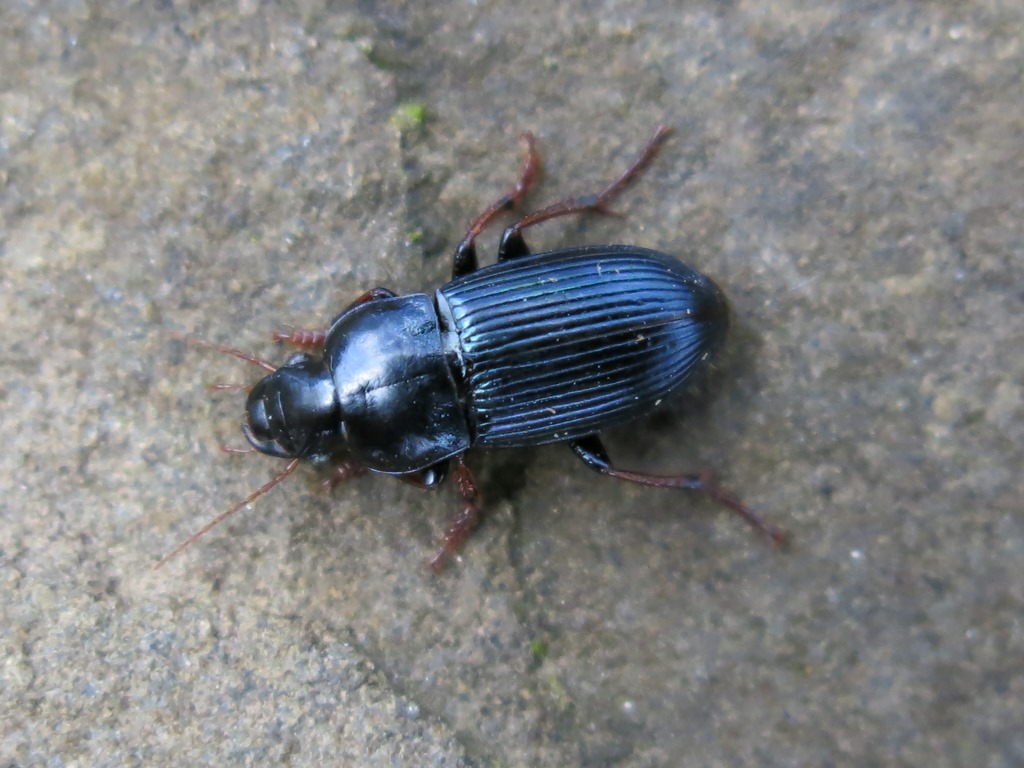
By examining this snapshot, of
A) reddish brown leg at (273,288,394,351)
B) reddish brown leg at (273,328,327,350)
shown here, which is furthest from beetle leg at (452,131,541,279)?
reddish brown leg at (273,328,327,350)

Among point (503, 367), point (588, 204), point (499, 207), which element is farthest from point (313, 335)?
point (588, 204)

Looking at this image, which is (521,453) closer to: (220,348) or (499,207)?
(499,207)

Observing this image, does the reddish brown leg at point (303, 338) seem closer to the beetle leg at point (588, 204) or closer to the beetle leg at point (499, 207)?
the beetle leg at point (499, 207)

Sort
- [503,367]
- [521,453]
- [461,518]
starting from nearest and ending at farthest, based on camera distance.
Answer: [503,367]
[461,518]
[521,453]

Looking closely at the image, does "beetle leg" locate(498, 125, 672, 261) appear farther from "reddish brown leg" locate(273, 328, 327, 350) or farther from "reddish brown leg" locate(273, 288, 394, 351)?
"reddish brown leg" locate(273, 328, 327, 350)

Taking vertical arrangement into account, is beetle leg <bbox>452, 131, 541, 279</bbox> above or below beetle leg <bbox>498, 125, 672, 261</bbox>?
above

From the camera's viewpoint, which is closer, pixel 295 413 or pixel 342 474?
pixel 295 413

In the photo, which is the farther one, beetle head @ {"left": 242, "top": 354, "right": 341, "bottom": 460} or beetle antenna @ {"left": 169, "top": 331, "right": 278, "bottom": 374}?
beetle antenna @ {"left": 169, "top": 331, "right": 278, "bottom": 374}
